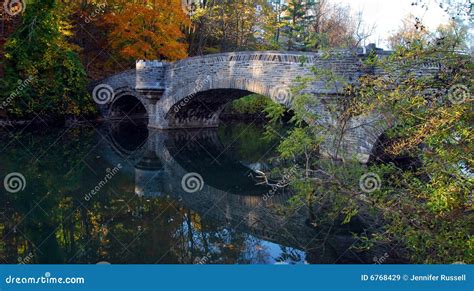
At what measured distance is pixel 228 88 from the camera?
13.1m

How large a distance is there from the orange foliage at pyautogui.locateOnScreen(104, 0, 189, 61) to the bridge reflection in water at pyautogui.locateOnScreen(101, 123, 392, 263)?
239 inches

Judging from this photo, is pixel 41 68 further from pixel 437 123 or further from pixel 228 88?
pixel 437 123

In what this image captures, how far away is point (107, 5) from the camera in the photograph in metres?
21.0

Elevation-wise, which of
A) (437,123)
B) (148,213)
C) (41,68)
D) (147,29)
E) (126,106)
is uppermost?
(147,29)

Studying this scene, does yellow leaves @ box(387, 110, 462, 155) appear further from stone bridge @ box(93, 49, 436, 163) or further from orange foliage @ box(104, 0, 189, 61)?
orange foliage @ box(104, 0, 189, 61)

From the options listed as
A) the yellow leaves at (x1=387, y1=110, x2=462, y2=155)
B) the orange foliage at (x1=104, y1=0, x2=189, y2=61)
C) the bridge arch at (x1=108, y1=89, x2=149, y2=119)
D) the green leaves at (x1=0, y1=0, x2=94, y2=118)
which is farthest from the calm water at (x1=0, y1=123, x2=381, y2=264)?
the orange foliage at (x1=104, y1=0, x2=189, y2=61)

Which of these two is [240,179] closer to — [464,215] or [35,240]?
[35,240]

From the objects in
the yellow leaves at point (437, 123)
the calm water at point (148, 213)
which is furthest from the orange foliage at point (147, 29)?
the yellow leaves at point (437, 123)

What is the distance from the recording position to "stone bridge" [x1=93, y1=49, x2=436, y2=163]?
28.0 feet

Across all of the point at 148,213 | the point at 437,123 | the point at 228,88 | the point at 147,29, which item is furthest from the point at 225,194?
the point at 147,29

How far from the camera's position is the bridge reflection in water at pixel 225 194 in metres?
5.88

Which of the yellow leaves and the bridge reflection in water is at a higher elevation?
the yellow leaves

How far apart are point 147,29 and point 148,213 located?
14.8 m

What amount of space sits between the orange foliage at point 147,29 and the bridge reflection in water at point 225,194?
6.08 m
